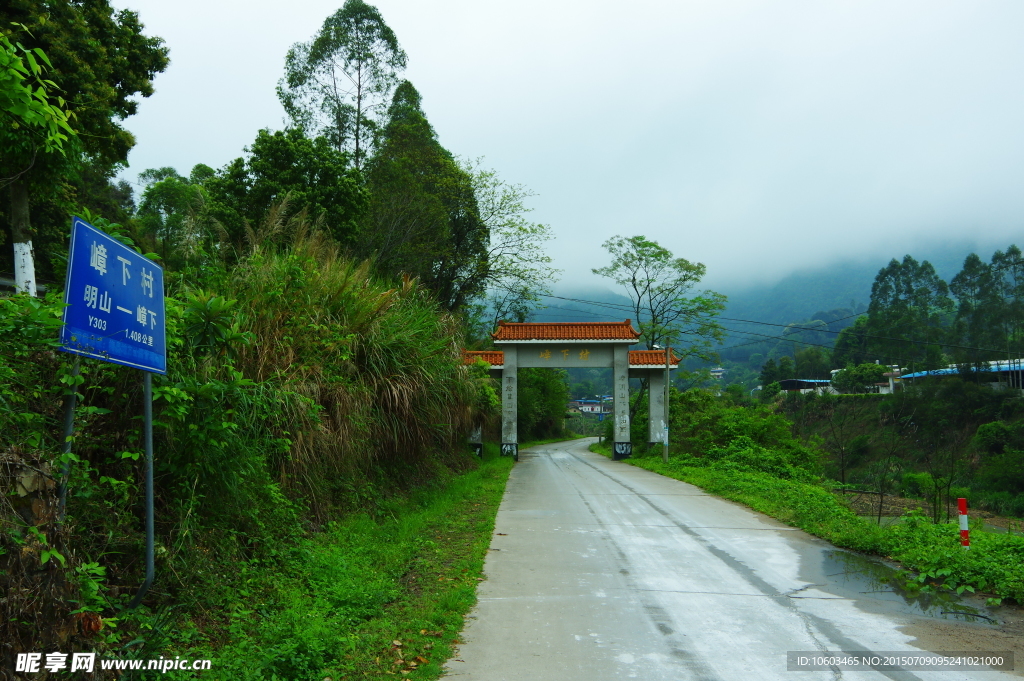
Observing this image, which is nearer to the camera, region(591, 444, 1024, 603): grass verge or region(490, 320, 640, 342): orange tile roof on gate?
region(591, 444, 1024, 603): grass verge

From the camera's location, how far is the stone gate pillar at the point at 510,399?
2931cm

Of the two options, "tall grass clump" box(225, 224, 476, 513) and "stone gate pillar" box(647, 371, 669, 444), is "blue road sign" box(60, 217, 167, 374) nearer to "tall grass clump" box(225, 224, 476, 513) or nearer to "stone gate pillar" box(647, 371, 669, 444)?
"tall grass clump" box(225, 224, 476, 513)

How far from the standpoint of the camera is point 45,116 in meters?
3.33

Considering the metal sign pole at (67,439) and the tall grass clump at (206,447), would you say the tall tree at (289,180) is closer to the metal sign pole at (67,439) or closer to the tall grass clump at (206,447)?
the tall grass clump at (206,447)

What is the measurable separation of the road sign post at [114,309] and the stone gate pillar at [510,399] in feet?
84.9

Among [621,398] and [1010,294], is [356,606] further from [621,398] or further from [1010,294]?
[1010,294]

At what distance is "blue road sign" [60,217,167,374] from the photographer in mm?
2891

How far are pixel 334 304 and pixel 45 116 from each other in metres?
5.16

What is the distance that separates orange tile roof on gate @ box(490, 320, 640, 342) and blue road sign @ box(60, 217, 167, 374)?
25.7 metres

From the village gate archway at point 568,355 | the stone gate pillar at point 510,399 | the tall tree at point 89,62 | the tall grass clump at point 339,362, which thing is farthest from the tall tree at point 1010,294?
the tall tree at point 89,62

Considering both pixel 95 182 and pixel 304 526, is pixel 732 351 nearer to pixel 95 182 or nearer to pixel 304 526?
pixel 95 182

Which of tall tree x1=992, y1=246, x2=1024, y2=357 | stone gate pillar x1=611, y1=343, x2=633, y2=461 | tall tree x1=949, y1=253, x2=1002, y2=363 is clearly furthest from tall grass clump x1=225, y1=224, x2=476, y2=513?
tall tree x1=992, y1=246, x2=1024, y2=357

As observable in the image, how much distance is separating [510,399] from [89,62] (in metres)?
20.8

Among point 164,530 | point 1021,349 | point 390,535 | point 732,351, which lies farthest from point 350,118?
point 732,351
